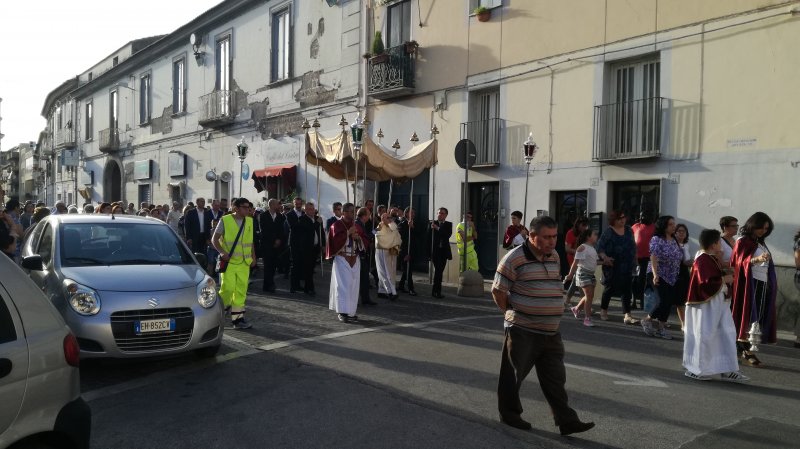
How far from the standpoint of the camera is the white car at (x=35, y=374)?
2893 mm

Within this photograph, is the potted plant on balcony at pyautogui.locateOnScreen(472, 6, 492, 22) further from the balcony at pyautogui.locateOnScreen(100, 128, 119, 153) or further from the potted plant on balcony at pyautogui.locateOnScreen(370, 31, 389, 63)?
the balcony at pyautogui.locateOnScreen(100, 128, 119, 153)

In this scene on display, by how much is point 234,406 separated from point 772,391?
5.22m

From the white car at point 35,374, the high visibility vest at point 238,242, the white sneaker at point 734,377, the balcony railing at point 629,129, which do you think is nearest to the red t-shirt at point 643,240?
the balcony railing at point 629,129

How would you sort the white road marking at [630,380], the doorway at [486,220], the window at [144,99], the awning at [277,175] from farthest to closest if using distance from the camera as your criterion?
the window at [144,99] → the awning at [277,175] → the doorway at [486,220] → the white road marking at [630,380]

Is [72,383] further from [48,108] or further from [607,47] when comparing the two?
[48,108]

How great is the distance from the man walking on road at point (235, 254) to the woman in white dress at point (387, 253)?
376 cm

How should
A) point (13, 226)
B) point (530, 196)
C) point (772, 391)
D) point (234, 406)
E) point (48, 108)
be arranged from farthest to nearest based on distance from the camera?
point (48, 108)
point (530, 196)
point (13, 226)
point (772, 391)
point (234, 406)

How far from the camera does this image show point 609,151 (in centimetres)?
1268

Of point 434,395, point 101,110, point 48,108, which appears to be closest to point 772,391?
point 434,395

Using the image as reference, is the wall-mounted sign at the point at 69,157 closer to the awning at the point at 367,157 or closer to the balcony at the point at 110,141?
the balcony at the point at 110,141

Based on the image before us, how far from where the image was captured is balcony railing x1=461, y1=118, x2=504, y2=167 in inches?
596

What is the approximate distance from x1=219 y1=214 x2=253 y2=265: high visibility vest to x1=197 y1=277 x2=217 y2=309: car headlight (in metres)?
1.71

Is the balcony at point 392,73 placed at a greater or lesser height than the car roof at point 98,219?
greater

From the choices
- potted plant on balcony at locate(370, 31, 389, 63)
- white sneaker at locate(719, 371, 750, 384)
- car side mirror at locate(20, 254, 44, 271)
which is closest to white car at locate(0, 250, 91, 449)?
car side mirror at locate(20, 254, 44, 271)
